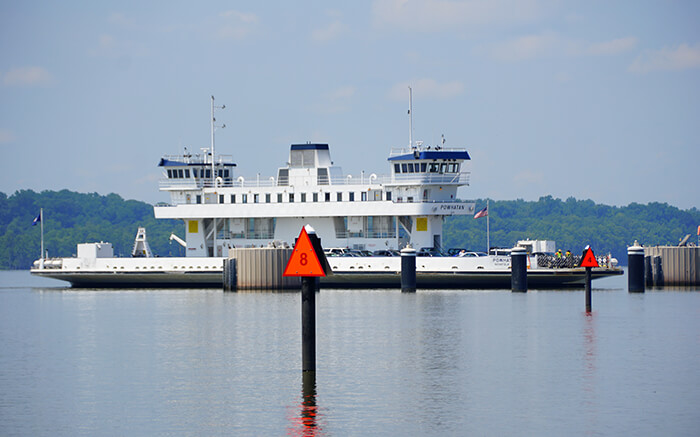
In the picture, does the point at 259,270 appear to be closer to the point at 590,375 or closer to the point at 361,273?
the point at 361,273

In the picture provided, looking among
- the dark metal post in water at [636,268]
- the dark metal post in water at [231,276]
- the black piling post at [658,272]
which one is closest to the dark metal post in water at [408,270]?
the dark metal post in water at [231,276]

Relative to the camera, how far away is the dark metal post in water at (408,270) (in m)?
57.0

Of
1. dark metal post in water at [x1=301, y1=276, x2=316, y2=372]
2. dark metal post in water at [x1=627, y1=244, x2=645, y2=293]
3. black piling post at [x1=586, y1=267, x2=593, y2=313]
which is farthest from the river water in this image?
dark metal post in water at [x1=627, y1=244, x2=645, y2=293]

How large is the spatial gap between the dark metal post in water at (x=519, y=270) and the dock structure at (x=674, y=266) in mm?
11462

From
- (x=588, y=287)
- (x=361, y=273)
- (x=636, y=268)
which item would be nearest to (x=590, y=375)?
(x=588, y=287)

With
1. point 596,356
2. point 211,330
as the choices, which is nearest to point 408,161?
point 211,330

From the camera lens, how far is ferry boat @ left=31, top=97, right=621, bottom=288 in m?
60.0

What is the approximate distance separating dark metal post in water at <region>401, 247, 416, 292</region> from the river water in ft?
27.3

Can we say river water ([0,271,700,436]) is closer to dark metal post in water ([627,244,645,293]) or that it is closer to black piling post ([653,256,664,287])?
dark metal post in water ([627,244,645,293])

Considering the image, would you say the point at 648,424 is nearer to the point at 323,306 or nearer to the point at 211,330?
the point at 211,330

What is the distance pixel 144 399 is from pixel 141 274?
136 feet

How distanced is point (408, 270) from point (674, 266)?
17.5 meters

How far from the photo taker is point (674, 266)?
6362 centimetres

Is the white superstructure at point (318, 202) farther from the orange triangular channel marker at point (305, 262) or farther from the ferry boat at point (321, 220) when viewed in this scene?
the orange triangular channel marker at point (305, 262)
